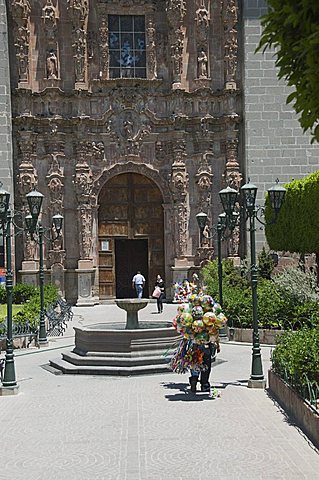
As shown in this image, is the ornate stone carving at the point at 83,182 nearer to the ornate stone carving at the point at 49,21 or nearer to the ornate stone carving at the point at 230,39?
the ornate stone carving at the point at 49,21

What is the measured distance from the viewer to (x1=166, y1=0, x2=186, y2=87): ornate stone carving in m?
29.9

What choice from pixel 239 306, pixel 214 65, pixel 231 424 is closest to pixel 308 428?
pixel 231 424

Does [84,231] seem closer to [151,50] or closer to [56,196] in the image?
[56,196]

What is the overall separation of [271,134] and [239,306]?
471 inches

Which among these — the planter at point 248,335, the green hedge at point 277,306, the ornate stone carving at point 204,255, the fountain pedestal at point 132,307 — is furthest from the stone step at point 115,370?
the ornate stone carving at point 204,255

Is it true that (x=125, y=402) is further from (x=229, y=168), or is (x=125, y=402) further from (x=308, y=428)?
(x=229, y=168)

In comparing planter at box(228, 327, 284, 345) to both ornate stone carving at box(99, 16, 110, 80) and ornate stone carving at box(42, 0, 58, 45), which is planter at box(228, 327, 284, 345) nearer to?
ornate stone carving at box(99, 16, 110, 80)

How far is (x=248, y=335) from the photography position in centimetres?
1908

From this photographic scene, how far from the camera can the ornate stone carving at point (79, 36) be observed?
97.0ft

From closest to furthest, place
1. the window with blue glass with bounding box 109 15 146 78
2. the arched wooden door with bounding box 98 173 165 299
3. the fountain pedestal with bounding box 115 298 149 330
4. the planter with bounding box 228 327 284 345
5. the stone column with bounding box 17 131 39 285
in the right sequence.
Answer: the fountain pedestal with bounding box 115 298 149 330
the planter with bounding box 228 327 284 345
the stone column with bounding box 17 131 39 285
the window with blue glass with bounding box 109 15 146 78
the arched wooden door with bounding box 98 173 165 299

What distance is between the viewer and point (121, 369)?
14273 mm

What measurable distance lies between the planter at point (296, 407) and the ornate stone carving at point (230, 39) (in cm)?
1990

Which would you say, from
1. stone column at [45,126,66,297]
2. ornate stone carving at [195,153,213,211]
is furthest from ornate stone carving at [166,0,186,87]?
stone column at [45,126,66,297]

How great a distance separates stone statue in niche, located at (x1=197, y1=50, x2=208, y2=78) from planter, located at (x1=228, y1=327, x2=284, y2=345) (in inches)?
538
